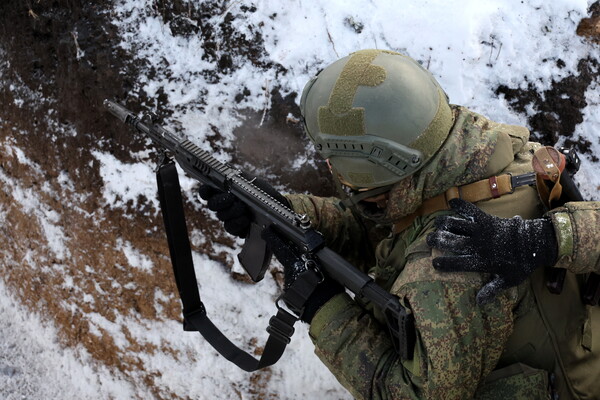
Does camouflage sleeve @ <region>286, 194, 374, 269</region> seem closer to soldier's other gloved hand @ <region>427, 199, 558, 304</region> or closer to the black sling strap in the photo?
the black sling strap

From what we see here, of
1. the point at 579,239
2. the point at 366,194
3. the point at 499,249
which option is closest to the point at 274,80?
the point at 366,194

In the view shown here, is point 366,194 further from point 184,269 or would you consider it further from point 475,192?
point 184,269

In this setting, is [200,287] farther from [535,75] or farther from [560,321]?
[535,75]

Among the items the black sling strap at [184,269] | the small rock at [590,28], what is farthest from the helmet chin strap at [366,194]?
the small rock at [590,28]

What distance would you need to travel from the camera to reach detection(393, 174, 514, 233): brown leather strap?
2.45 m

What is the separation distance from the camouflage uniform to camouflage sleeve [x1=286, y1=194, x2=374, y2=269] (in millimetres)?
547

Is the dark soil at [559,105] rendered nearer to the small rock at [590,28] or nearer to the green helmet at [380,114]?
the small rock at [590,28]

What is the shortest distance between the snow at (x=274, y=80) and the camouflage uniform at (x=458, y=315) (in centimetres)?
157

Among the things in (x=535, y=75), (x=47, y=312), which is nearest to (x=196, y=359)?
(x=47, y=312)

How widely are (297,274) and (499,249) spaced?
3.30 ft

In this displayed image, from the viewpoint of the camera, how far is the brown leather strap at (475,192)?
8.04 ft

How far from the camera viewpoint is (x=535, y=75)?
13.4 feet

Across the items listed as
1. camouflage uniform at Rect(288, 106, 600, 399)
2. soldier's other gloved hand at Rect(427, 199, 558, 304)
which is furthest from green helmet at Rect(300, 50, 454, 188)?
soldier's other gloved hand at Rect(427, 199, 558, 304)

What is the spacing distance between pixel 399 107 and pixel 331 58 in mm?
2064
